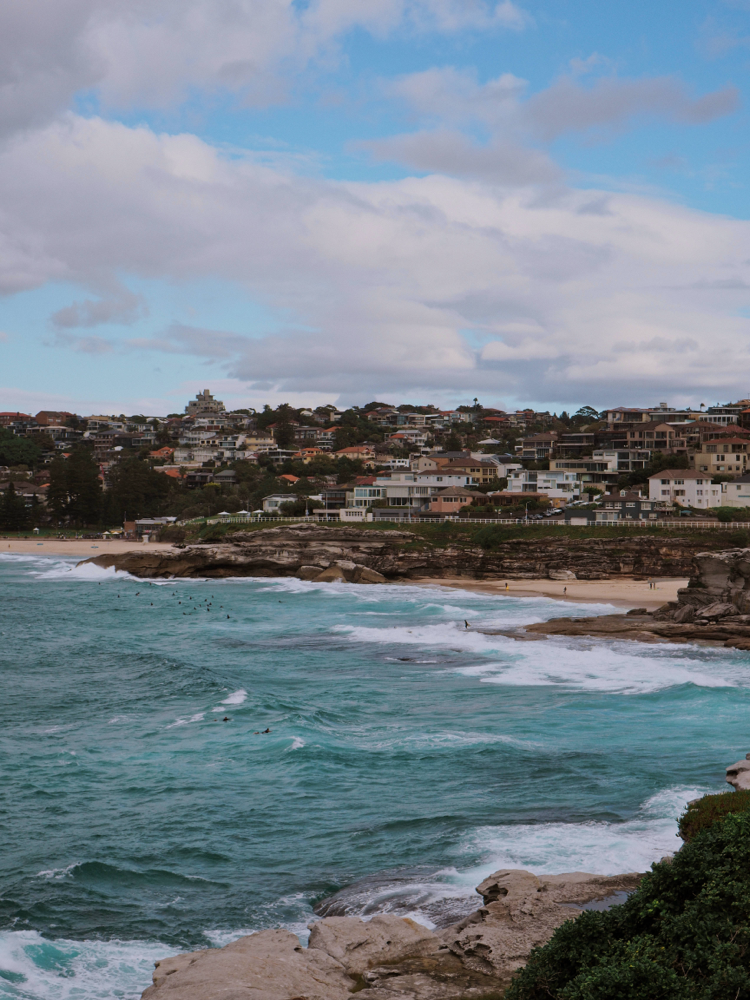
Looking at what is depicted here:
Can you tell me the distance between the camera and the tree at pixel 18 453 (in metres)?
176

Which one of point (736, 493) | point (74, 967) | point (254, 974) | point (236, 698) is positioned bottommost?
point (74, 967)

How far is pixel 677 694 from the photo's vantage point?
3025cm

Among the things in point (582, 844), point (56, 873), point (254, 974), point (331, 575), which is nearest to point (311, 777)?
point (56, 873)

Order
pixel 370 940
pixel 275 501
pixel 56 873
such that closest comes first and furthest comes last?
pixel 370 940
pixel 56 873
pixel 275 501

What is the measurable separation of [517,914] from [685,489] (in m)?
79.9

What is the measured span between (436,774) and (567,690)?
1093 centimetres

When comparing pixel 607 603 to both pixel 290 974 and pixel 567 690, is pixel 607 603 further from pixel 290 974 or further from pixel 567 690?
pixel 290 974

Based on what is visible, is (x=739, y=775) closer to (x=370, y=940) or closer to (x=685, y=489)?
(x=370, y=940)

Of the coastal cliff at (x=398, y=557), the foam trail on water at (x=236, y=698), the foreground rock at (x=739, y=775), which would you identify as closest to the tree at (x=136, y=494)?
the coastal cliff at (x=398, y=557)

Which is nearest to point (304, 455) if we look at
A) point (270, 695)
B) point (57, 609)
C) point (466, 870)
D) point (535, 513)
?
point (535, 513)

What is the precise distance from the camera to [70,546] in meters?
108

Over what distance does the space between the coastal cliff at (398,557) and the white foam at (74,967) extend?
56129 millimetres

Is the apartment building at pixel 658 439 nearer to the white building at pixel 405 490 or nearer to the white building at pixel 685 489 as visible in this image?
the white building at pixel 685 489

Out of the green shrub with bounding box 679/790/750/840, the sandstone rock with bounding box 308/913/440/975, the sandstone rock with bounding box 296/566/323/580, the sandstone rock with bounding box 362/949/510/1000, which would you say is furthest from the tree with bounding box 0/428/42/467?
the sandstone rock with bounding box 362/949/510/1000
